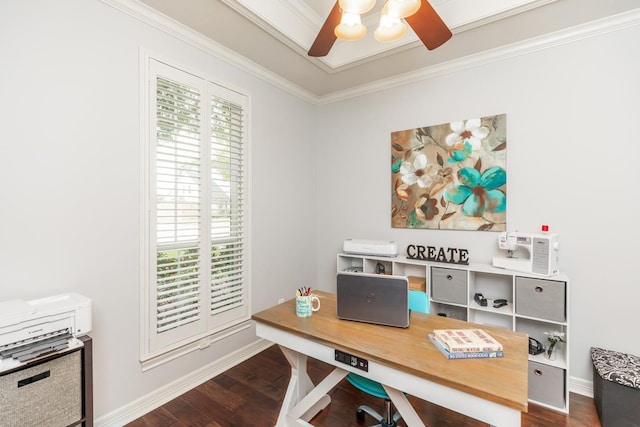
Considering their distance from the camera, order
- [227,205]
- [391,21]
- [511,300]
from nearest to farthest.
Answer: [391,21] → [511,300] → [227,205]

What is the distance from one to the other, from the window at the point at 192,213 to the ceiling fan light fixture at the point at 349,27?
1.38 metres

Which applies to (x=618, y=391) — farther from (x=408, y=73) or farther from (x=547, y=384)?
(x=408, y=73)

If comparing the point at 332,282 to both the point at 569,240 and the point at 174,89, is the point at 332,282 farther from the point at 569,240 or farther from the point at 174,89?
the point at 174,89

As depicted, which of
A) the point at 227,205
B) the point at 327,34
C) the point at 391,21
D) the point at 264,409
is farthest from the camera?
the point at 227,205

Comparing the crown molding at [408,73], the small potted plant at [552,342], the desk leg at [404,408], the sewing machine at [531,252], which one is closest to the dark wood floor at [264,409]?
the small potted plant at [552,342]

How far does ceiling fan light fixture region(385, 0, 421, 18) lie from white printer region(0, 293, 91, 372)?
218 centimetres

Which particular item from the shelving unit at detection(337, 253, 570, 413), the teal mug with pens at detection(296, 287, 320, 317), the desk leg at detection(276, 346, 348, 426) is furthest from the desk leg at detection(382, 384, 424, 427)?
the shelving unit at detection(337, 253, 570, 413)

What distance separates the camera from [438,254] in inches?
109

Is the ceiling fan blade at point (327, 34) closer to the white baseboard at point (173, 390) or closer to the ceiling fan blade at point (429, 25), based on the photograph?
the ceiling fan blade at point (429, 25)

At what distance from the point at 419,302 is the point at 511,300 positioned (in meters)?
1.12

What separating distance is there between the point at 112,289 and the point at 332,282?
2.32m

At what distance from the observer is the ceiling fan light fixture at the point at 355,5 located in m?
1.38

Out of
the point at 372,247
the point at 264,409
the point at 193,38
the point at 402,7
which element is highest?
the point at 193,38

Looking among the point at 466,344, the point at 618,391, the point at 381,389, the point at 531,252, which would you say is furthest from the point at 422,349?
the point at 618,391
